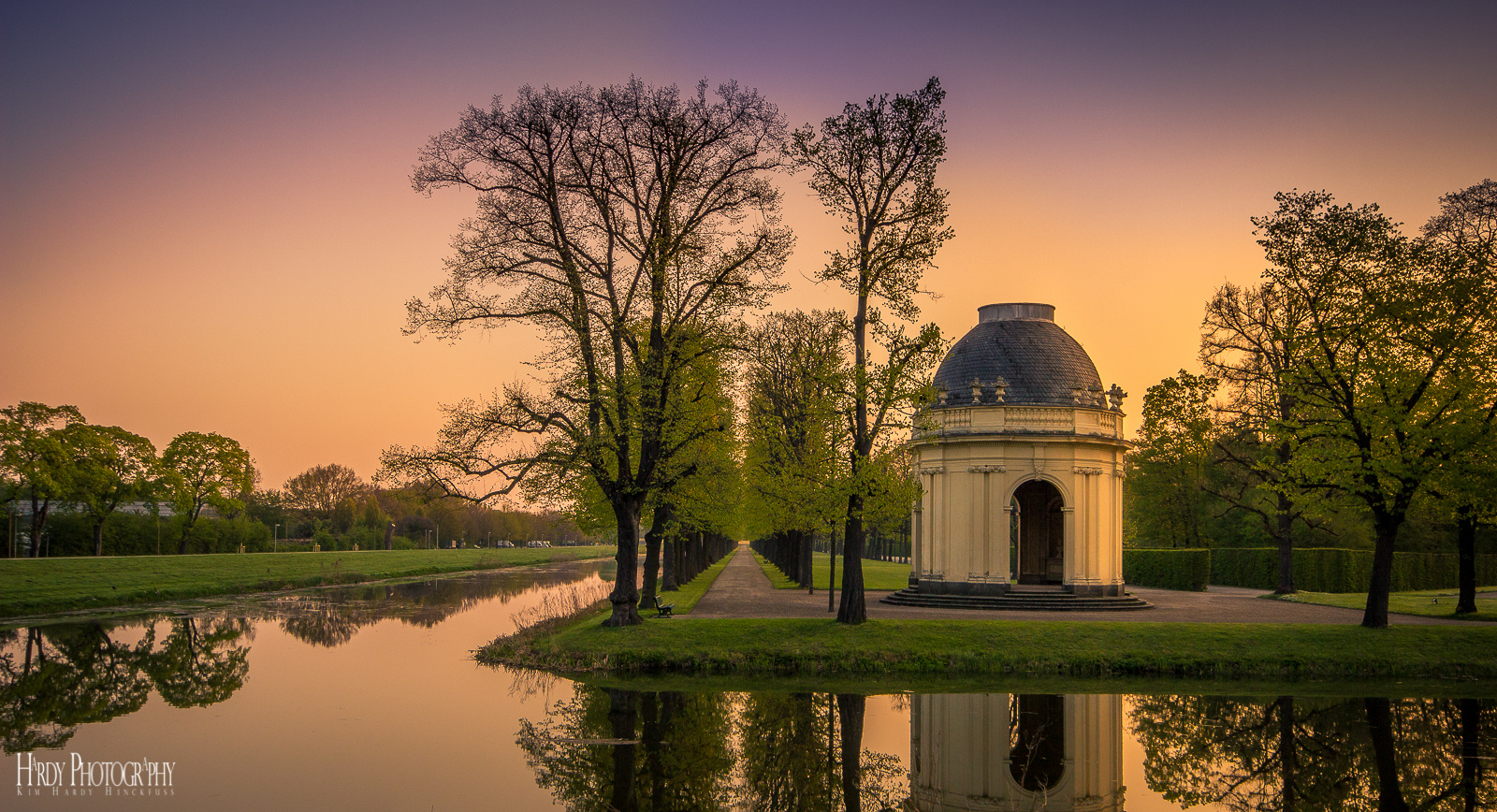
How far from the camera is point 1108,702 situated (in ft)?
54.5

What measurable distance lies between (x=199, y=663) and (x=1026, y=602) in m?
23.0

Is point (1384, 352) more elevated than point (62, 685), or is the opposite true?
point (1384, 352)

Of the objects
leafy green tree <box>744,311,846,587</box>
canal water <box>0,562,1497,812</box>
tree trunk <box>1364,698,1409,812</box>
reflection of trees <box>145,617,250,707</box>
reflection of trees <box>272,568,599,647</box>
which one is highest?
leafy green tree <box>744,311,846,587</box>

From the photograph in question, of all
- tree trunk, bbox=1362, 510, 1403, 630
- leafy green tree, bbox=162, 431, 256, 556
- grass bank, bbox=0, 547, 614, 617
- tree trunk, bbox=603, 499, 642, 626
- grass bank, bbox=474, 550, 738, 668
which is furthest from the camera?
leafy green tree, bbox=162, 431, 256, 556

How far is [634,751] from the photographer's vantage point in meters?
12.5

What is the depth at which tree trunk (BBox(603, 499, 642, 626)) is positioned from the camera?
2248 centimetres

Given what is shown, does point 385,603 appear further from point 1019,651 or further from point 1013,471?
point 1019,651

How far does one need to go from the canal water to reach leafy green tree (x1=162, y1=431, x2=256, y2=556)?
45.1m

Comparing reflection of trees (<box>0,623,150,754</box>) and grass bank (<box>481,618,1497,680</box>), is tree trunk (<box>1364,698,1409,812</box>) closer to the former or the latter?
grass bank (<box>481,618,1497,680</box>)

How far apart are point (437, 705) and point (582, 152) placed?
1308 cm

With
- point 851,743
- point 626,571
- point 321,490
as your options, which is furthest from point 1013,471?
point 321,490

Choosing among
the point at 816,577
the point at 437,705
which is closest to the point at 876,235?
the point at 437,705

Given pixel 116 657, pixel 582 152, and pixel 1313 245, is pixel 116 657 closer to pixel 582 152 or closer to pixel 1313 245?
pixel 582 152

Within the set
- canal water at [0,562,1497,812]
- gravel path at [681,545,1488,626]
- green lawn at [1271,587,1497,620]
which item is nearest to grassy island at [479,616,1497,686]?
canal water at [0,562,1497,812]
